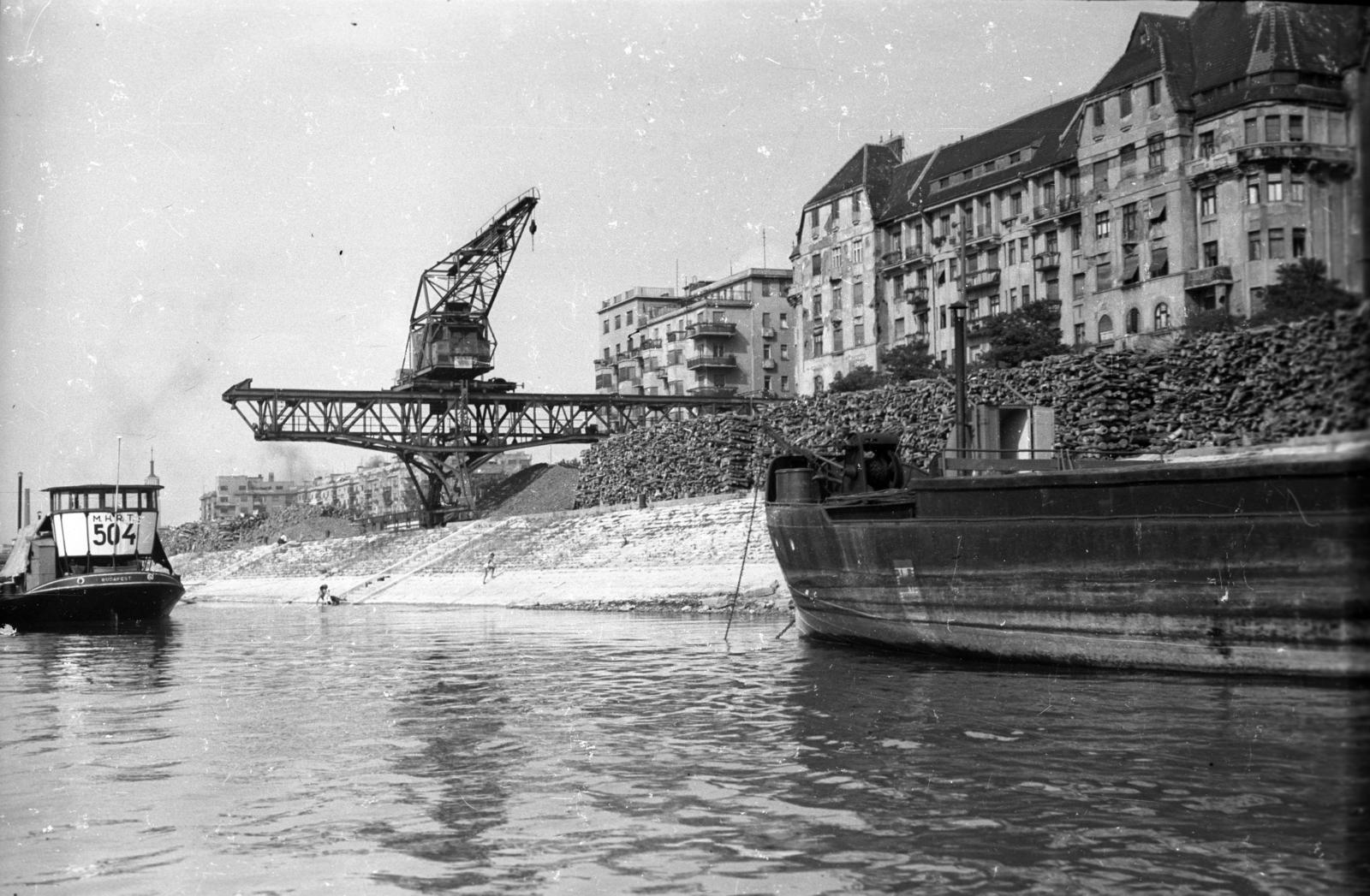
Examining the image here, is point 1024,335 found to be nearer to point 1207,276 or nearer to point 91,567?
point 1207,276

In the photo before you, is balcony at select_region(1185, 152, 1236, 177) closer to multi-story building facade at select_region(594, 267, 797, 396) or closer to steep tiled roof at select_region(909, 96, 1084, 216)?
steep tiled roof at select_region(909, 96, 1084, 216)

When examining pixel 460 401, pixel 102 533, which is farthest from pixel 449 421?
pixel 102 533

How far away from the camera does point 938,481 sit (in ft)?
64.1

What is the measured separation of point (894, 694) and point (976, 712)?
6.86ft

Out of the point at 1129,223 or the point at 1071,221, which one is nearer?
the point at 1129,223

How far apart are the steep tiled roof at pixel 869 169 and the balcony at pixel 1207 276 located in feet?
109

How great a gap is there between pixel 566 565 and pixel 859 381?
96.8 feet

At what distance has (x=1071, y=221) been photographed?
6706cm

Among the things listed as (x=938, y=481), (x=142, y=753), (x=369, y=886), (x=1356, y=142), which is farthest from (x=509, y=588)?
(x=1356, y=142)

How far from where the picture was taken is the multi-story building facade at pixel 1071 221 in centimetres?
5069

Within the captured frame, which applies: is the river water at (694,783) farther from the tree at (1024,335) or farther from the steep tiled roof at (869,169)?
the steep tiled roof at (869,169)

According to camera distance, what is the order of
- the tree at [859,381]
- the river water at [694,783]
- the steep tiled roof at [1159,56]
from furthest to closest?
the tree at [859,381]
the steep tiled roof at [1159,56]
the river water at [694,783]

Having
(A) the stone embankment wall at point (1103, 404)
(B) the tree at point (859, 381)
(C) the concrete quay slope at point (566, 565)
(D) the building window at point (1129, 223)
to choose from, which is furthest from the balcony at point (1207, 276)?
(C) the concrete quay slope at point (566, 565)

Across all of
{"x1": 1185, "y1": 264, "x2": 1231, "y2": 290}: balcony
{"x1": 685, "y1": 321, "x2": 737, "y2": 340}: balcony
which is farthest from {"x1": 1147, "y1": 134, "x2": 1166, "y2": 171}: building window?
{"x1": 685, "y1": 321, "x2": 737, "y2": 340}: balcony
